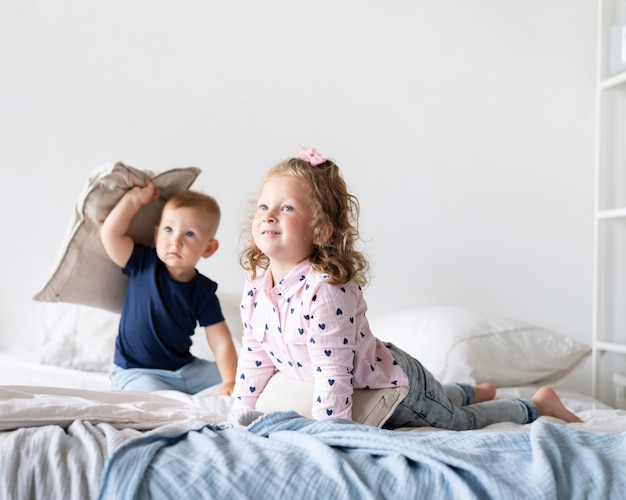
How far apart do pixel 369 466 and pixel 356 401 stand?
16.9 inches

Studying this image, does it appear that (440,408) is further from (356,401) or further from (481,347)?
(481,347)

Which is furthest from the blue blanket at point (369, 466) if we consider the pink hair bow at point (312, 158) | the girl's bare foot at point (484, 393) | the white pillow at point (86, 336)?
the white pillow at point (86, 336)

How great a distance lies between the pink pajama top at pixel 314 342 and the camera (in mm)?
1277

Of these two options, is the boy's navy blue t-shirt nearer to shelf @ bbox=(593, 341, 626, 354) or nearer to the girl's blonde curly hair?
the girl's blonde curly hair

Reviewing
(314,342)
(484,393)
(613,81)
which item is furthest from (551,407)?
(613,81)

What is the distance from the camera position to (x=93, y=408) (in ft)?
3.60

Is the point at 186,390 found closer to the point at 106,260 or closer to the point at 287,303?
the point at 106,260

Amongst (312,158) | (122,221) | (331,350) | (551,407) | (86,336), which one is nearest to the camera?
(331,350)

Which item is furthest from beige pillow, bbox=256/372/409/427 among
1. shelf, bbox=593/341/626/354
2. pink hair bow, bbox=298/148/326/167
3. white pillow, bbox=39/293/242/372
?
shelf, bbox=593/341/626/354

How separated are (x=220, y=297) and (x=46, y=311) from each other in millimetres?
575

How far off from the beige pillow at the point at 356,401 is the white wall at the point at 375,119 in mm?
1254

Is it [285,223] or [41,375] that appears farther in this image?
[41,375]

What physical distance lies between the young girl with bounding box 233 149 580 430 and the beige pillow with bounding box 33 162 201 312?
23.3 inches

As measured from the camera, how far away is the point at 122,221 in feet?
6.21
